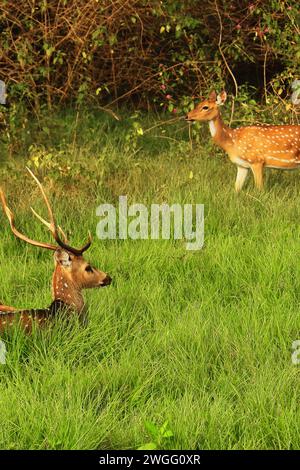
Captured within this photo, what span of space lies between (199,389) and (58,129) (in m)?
6.25

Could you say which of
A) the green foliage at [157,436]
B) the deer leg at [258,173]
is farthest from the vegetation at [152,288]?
the deer leg at [258,173]

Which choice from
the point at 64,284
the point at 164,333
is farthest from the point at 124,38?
the point at 64,284

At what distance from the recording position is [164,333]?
198 inches

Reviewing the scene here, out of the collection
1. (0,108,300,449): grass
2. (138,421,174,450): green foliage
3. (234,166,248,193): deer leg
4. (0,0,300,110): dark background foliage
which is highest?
(0,0,300,110): dark background foliage

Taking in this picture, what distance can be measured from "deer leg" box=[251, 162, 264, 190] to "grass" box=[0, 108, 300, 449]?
189 mm

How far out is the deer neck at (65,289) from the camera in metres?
4.77

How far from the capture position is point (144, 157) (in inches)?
372

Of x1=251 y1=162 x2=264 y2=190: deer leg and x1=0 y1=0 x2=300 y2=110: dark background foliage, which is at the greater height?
x1=0 y1=0 x2=300 y2=110: dark background foliage

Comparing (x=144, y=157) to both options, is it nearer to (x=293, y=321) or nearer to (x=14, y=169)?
(x=14, y=169)

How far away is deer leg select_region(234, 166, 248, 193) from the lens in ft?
27.0

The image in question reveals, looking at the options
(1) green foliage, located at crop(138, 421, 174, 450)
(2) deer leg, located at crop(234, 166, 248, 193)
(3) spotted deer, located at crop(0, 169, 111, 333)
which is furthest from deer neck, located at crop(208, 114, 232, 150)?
(1) green foliage, located at crop(138, 421, 174, 450)

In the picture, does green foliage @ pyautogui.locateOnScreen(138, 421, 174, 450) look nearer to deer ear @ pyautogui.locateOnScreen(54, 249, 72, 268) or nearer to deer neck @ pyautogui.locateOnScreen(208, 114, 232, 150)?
deer ear @ pyautogui.locateOnScreen(54, 249, 72, 268)

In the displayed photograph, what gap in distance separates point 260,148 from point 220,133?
38 cm

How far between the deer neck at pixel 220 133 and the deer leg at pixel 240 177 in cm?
22
